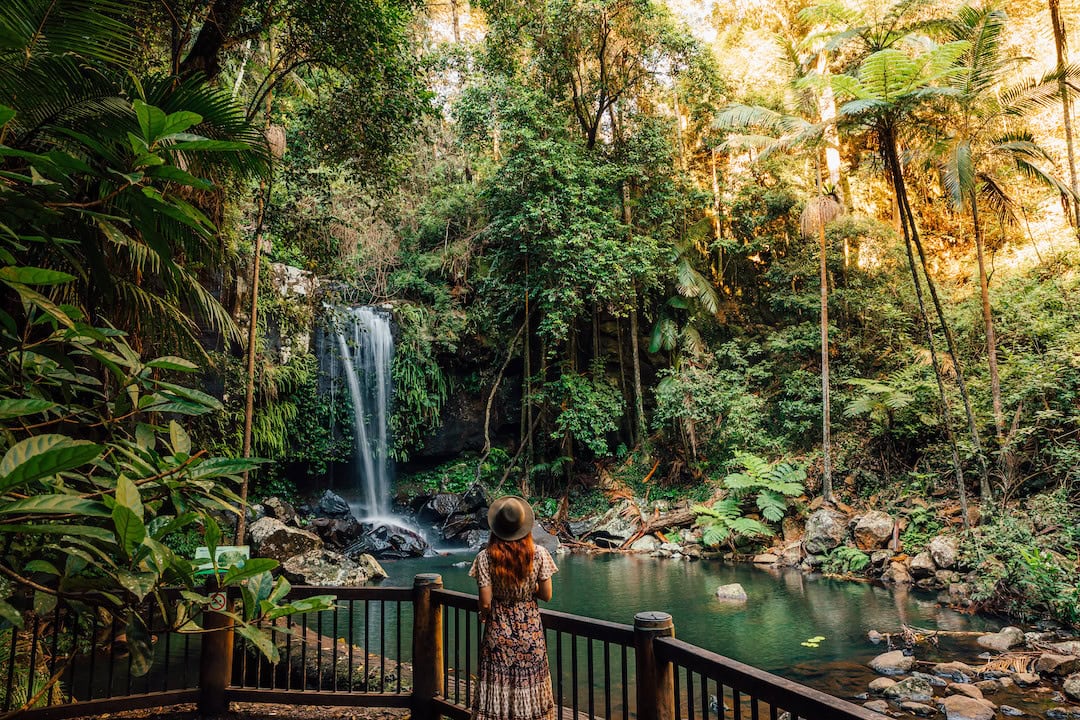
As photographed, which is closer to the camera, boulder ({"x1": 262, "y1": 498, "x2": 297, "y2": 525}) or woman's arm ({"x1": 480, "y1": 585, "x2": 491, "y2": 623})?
woman's arm ({"x1": 480, "y1": 585, "x2": 491, "y2": 623})

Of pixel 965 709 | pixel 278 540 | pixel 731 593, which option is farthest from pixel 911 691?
pixel 278 540

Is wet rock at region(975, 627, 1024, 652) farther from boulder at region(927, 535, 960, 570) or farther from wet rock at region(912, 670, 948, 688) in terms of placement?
boulder at region(927, 535, 960, 570)

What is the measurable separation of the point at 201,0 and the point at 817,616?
9366 millimetres

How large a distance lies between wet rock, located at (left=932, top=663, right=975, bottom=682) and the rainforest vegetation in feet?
6.93

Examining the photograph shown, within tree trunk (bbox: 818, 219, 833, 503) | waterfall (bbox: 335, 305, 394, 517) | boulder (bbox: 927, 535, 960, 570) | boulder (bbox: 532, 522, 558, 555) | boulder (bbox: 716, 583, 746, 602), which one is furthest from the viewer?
waterfall (bbox: 335, 305, 394, 517)

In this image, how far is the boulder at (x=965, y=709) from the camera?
4.88 meters

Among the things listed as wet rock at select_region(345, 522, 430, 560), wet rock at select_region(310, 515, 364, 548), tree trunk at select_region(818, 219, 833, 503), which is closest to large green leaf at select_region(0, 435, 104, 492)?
wet rock at select_region(345, 522, 430, 560)

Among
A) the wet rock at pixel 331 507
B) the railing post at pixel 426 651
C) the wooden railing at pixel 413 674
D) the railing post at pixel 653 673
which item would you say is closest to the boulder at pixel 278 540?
the wet rock at pixel 331 507

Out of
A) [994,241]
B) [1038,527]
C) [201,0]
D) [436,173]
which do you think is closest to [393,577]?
[201,0]

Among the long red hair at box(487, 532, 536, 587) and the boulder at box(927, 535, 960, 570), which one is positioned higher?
the long red hair at box(487, 532, 536, 587)

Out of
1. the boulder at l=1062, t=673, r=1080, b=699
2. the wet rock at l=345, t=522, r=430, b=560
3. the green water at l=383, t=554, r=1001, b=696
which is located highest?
the wet rock at l=345, t=522, r=430, b=560

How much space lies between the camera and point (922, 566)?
30.5ft

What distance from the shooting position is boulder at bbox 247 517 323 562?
10.1m

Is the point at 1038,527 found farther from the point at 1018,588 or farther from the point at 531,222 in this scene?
the point at 531,222
